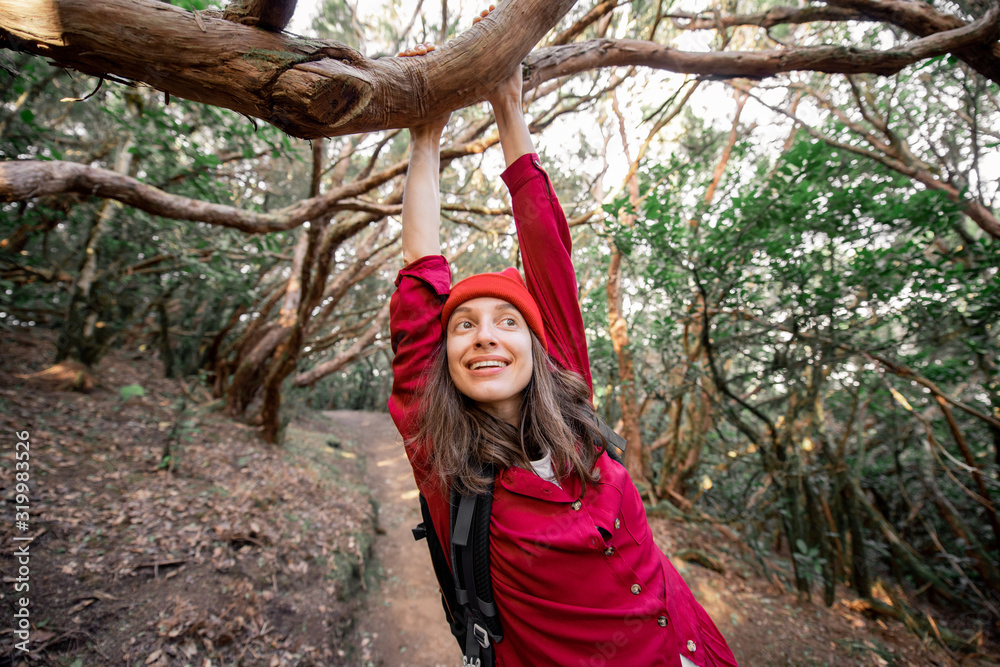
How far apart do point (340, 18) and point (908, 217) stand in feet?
25.8

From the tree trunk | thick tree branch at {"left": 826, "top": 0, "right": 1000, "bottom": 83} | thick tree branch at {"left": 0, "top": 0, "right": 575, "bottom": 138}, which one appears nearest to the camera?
thick tree branch at {"left": 0, "top": 0, "right": 575, "bottom": 138}

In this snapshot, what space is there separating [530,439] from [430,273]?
0.80m

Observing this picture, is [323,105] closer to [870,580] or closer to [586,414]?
[586,414]

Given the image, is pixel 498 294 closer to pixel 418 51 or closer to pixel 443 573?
pixel 418 51

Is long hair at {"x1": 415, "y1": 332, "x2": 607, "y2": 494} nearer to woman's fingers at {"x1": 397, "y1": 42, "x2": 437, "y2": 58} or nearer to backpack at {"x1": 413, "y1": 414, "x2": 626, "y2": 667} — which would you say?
backpack at {"x1": 413, "y1": 414, "x2": 626, "y2": 667}

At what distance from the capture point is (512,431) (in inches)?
59.7

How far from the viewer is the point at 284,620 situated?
11.1 feet

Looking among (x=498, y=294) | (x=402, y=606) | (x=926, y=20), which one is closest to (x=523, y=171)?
(x=498, y=294)

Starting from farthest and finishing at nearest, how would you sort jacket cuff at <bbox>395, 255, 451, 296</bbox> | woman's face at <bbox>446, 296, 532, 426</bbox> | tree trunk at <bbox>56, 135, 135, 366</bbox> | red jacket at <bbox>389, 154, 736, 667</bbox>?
tree trunk at <bbox>56, 135, 135, 366</bbox> → jacket cuff at <bbox>395, 255, 451, 296</bbox> → woman's face at <bbox>446, 296, 532, 426</bbox> → red jacket at <bbox>389, 154, 736, 667</bbox>

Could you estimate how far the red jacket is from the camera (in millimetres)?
1245

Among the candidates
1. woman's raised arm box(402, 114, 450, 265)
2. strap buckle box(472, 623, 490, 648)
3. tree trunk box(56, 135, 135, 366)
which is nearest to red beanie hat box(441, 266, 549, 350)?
woman's raised arm box(402, 114, 450, 265)

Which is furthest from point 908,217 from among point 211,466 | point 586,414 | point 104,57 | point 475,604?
point 211,466

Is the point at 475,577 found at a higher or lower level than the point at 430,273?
lower

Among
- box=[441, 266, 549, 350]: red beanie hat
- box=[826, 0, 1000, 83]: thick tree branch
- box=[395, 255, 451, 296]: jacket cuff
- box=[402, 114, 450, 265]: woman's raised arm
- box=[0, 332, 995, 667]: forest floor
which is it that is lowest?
box=[0, 332, 995, 667]: forest floor
